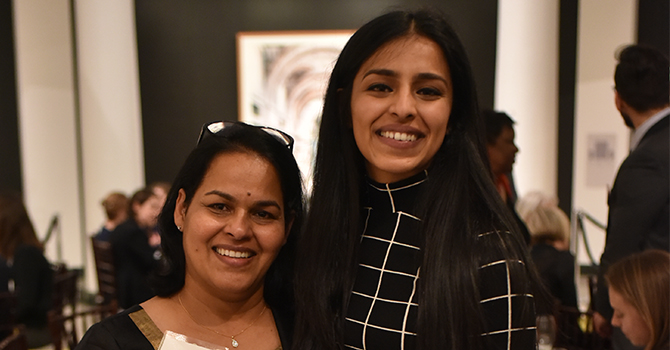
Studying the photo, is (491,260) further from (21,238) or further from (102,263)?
(102,263)

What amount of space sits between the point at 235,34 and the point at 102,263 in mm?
3451

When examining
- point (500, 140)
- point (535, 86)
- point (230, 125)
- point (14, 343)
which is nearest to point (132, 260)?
point (14, 343)

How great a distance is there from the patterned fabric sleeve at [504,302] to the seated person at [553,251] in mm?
2172

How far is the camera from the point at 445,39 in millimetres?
1249

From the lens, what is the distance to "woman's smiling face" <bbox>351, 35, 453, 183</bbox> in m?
1.22

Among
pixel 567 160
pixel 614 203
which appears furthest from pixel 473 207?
pixel 567 160

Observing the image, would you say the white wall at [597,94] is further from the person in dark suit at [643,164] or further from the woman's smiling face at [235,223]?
the woman's smiling face at [235,223]

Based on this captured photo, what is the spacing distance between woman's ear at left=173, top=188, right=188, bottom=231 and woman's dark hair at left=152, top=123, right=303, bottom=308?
0.01m

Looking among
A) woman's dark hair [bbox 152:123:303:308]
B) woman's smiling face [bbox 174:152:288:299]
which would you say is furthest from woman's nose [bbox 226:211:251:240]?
woman's dark hair [bbox 152:123:303:308]

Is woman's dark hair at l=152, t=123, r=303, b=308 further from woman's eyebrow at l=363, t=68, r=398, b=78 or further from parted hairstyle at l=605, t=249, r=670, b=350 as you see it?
parted hairstyle at l=605, t=249, r=670, b=350

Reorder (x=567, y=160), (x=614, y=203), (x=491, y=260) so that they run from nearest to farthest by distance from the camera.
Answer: (x=491, y=260) < (x=614, y=203) < (x=567, y=160)

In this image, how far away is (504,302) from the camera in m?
1.15

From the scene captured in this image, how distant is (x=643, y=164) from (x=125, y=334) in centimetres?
194

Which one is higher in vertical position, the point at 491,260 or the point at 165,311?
the point at 491,260
